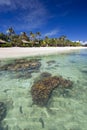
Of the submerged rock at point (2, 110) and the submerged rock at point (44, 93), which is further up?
the submerged rock at point (44, 93)

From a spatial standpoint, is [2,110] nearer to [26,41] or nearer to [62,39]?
[26,41]

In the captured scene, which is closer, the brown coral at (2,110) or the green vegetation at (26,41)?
the brown coral at (2,110)

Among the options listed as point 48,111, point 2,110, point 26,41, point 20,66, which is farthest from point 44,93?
point 26,41

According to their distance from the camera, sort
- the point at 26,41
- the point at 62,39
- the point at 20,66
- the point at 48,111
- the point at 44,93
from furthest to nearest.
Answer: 1. the point at 62,39
2. the point at 26,41
3. the point at 20,66
4. the point at 44,93
5. the point at 48,111

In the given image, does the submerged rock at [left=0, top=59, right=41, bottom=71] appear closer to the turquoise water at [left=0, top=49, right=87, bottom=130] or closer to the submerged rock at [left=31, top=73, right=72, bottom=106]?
the submerged rock at [left=31, top=73, right=72, bottom=106]

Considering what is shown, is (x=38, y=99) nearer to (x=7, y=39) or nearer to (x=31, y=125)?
(x=31, y=125)

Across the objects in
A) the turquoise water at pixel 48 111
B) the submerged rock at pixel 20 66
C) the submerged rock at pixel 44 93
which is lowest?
the turquoise water at pixel 48 111

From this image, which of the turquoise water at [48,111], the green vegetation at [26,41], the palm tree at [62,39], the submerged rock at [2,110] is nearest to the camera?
the turquoise water at [48,111]

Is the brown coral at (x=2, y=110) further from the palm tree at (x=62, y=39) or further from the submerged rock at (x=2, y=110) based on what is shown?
the palm tree at (x=62, y=39)

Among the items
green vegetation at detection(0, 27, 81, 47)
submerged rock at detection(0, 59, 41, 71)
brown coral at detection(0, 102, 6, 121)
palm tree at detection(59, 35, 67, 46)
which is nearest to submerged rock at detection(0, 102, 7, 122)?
brown coral at detection(0, 102, 6, 121)

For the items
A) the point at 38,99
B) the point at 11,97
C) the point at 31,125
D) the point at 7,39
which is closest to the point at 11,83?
the point at 11,97

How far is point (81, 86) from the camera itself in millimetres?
6809

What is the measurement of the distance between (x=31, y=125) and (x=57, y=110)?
1.11m

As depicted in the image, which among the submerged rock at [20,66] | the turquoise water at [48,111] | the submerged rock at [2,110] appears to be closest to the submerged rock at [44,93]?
the turquoise water at [48,111]
